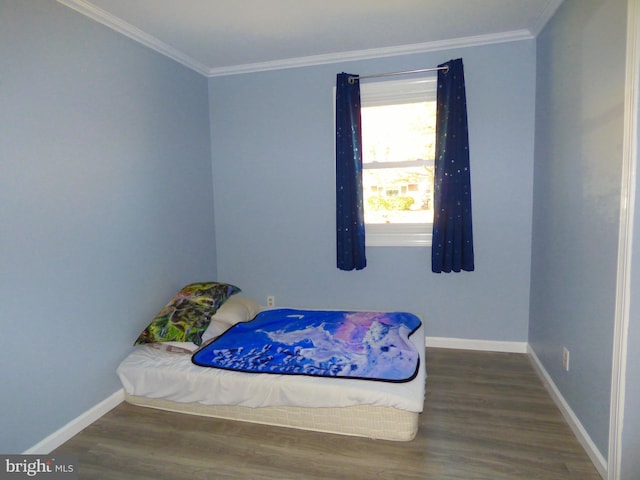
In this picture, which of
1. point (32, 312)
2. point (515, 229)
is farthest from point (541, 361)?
point (32, 312)

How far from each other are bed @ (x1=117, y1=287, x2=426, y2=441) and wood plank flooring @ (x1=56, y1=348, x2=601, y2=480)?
65mm

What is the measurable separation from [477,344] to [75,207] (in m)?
3.25

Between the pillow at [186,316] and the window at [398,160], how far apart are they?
4.87 feet

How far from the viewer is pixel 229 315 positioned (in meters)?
3.12

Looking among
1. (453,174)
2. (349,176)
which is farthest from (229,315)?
(453,174)

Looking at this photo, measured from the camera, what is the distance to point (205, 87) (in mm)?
3799

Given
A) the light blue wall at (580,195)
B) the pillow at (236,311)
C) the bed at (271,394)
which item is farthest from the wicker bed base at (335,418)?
the light blue wall at (580,195)

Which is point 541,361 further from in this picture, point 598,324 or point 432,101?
point 432,101

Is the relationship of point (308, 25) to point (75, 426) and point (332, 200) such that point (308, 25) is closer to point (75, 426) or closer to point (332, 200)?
point (332, 200)

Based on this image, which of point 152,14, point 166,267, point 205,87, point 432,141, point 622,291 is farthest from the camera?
point 205,87

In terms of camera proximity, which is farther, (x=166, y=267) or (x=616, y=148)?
(x=166, y=267)

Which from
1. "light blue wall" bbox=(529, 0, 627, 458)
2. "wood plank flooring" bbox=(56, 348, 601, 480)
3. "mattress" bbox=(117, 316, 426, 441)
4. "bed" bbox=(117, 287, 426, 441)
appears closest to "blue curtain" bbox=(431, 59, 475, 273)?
"light blue wall" bbox=(529, 0, 627, 458)

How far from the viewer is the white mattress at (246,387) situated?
217cm

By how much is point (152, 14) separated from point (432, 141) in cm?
235
